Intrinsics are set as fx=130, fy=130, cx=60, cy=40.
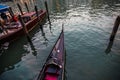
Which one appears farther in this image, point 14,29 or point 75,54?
point 14,29

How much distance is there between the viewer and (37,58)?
1236cm

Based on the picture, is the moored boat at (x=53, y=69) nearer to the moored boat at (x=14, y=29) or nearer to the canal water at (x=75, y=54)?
the canal water at (x=75, y=54)

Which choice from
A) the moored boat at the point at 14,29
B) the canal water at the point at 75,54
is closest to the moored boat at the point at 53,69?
the canal water at the point at 75,54

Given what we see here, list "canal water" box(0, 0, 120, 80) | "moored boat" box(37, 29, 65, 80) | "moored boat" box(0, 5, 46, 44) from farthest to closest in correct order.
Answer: "moored boat" box(0, 5, 46, 44), "canal water" box(0, 0, 120, 80), "moored boat" box(37, 29, 65, 80)

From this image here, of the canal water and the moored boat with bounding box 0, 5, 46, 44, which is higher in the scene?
the moored boat with bounding box 0, 5, 46, 44

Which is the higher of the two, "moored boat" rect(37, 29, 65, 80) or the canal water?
"moored boat" rect(37, 29, 65, 80)

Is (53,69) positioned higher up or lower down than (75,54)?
higher up

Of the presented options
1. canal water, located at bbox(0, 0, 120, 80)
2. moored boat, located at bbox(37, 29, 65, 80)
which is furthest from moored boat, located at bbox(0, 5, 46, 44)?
moored boat, located at bbox(37, 29, 65, 80)

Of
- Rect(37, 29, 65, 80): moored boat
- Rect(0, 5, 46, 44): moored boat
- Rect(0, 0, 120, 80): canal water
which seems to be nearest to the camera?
Rect(37, 29, 65, 80): moored boat

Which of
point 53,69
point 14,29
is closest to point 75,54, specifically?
point 53,69

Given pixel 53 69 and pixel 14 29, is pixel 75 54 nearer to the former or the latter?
pixel 53 69

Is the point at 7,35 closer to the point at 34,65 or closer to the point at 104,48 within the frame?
the point at 34,65

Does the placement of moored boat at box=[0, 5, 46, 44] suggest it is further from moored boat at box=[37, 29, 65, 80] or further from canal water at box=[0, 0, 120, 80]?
moored boat at box=[37, 29, 65, 80]

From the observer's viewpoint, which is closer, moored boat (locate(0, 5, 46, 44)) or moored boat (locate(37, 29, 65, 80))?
moored boat (locate(37, 29, 65, 80))
